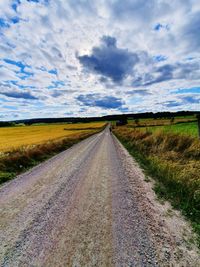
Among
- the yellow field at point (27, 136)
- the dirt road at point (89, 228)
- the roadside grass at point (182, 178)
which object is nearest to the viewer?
the dirt road at point (89, 228)

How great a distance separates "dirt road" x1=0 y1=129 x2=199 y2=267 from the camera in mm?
3297

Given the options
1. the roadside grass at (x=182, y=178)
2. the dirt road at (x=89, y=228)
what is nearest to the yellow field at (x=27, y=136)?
the dirt road at (x=89, y=228)

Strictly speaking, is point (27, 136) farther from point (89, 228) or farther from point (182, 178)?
point (89, 228)

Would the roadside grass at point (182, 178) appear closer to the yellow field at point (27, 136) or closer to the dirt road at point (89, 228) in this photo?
the dirt road at point (89, 228)

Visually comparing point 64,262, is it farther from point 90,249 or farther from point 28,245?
point 28,245

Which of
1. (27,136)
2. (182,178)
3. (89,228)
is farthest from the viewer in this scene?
(27,136)

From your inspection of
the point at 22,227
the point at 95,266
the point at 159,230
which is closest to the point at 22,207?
the point at 22,227

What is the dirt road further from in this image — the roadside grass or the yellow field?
the yellow field

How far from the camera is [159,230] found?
4.15 m

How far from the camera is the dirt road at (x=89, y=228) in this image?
3.30 meters

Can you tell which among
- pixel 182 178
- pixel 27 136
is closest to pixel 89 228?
pixel 182 178

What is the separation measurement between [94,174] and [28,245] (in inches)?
Result: 217

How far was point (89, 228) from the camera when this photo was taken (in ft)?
14.0

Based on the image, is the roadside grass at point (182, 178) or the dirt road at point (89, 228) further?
the roadside grass at point (182, 178)
